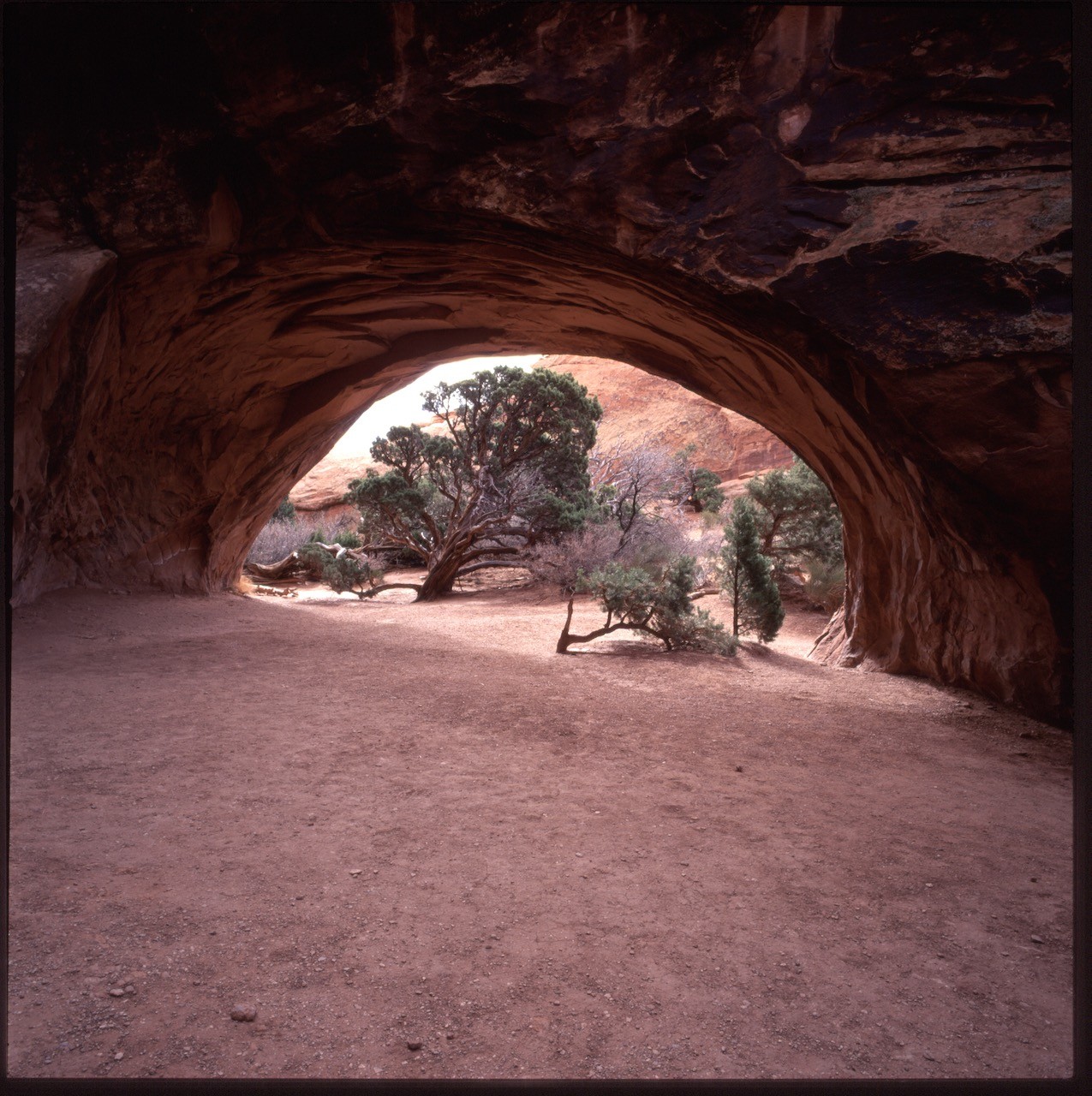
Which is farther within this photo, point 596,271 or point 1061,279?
point 596,271

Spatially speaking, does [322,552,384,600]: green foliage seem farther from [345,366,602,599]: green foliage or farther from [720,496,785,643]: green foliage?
[720,496,785,643]: green foliage

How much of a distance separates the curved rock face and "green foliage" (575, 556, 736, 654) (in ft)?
6.20

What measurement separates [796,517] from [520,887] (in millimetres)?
15460

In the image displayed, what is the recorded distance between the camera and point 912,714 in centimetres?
504

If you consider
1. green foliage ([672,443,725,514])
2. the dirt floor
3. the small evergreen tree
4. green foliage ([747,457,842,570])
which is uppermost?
green foliage ([672,443,725,514])

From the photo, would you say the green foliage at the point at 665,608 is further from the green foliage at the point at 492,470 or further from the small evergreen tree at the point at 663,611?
the green foliage at the point at 492,470

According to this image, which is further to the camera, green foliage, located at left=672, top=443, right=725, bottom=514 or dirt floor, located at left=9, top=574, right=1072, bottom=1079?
green foliage, located at left=672, top=443, right=725, bottom=514

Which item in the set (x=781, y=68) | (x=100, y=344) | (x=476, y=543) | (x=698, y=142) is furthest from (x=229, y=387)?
(x=476, y=543)

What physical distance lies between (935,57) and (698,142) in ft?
4.31

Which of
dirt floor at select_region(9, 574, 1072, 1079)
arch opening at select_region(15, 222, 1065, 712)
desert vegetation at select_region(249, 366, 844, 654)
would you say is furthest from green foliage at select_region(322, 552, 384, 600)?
dirt floor at select_region(9, 574, 1072, 1079)

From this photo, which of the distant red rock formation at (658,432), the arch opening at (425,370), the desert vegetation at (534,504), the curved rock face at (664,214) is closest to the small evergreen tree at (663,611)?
the arch opening at (425,370)

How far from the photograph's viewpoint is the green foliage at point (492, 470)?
1652 cm

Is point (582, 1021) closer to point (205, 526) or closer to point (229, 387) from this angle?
point (229, 387)

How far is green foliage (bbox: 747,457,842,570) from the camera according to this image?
50.1ft
